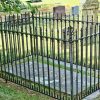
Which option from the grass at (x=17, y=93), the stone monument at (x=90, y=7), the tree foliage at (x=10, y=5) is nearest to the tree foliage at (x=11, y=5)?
the tree foliage at (x=10, y=5)

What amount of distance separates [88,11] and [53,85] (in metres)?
5.82

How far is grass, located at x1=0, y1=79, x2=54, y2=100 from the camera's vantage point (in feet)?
19.8

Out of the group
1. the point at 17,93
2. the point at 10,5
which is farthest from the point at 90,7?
the point at 10,5

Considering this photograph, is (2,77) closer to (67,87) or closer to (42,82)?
(42,82)

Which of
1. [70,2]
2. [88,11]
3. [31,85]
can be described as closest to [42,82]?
[31,85]

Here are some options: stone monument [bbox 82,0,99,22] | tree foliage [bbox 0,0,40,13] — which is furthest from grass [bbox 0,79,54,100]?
stone monument [bbox 82,0,99,22]

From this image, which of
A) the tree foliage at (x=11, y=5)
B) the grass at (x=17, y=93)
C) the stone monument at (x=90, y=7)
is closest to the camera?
the tree foliage at (x=11, y=5)

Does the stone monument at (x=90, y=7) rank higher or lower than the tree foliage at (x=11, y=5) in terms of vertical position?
lower

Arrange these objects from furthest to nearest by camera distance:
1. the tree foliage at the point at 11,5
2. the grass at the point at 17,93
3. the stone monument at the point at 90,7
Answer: the stone monument at the point at 90,7 < the grass at the point at 17,93 < the tree foliage at the point at 11,5

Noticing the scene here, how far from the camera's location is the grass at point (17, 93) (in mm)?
6026

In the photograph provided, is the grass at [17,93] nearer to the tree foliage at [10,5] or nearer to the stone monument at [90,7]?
the tree foliage at [10,5]

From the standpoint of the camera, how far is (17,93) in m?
6.28

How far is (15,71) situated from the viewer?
6.85m

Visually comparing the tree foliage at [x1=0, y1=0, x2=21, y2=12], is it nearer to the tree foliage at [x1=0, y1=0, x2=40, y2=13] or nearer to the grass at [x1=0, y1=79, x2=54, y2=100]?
the tree foliage at [x1=0, y1=0, x2=40, y2=13]
